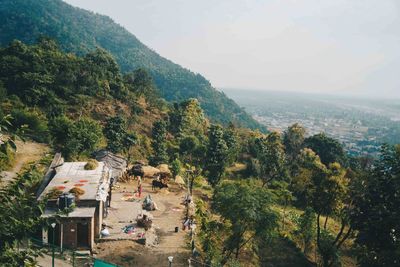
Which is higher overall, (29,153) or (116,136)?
(116,136)

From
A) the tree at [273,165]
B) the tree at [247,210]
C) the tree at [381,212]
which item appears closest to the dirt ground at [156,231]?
the tree at [247,210]

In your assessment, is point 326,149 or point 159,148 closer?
point 159,148

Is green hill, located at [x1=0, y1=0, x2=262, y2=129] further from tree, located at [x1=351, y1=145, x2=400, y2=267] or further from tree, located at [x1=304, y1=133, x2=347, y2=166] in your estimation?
tree, located at [x1=351, y1=145, x2=400, y2=267]

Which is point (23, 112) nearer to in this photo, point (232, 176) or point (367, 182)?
point (232, 176)

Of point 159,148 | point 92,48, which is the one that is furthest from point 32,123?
point 92,48

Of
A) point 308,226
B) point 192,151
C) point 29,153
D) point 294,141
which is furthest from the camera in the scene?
point 294,141

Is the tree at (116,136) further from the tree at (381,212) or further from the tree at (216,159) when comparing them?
the tree at (381,212)

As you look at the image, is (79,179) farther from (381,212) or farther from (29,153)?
(381,212)
